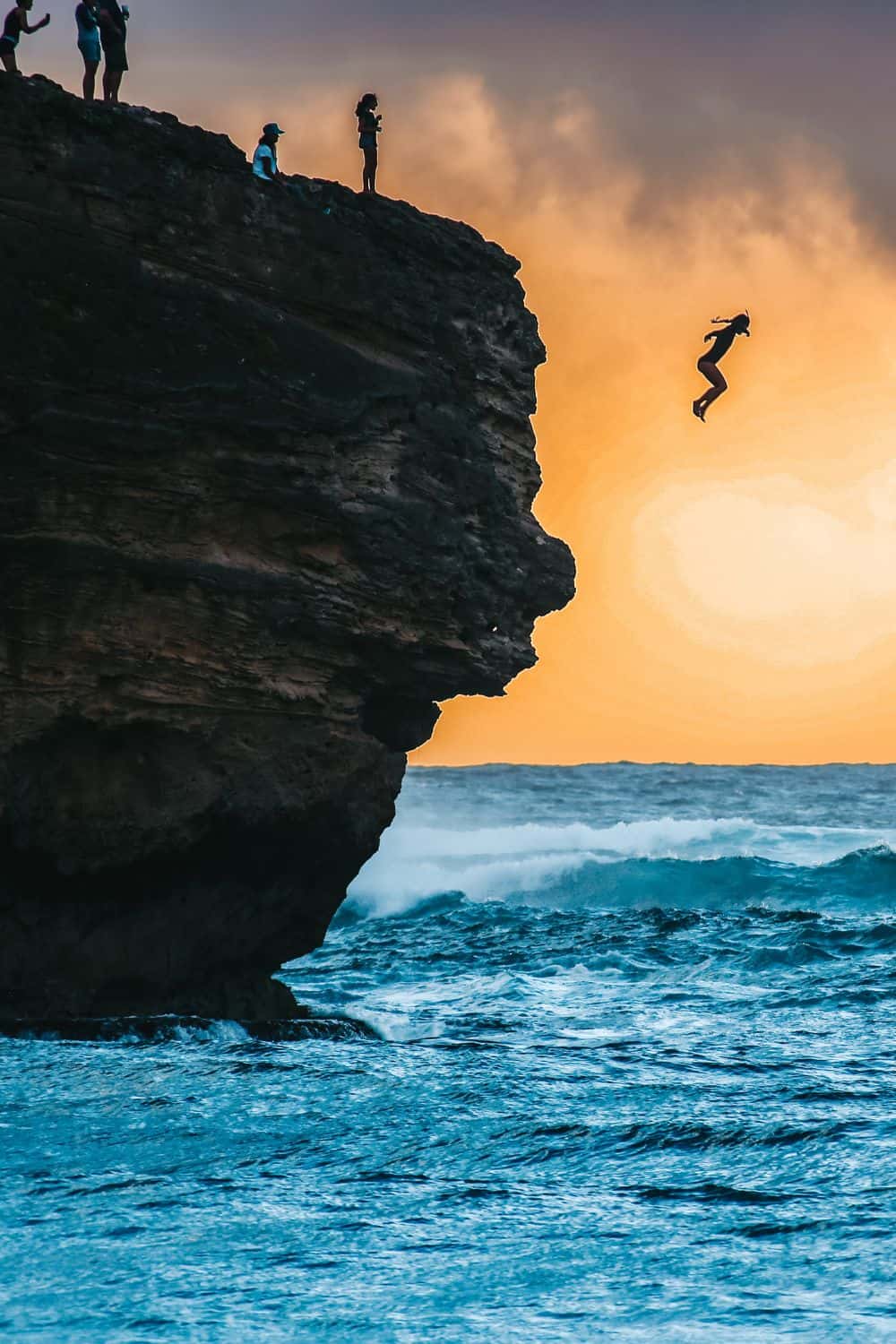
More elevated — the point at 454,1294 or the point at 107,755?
the point at 107,755

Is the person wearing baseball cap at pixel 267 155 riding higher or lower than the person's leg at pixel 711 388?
higher

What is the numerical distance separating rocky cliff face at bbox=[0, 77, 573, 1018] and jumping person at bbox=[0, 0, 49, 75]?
76 centimetres

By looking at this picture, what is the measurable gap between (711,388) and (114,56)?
657cm

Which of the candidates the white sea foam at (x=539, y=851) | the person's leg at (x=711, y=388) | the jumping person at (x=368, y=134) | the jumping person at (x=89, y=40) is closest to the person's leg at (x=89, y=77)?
the jumping person at (x=89, y=40)

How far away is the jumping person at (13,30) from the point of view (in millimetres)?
11438

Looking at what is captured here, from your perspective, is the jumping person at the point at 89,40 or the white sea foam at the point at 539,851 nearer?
the jumping person at the point at 89,40

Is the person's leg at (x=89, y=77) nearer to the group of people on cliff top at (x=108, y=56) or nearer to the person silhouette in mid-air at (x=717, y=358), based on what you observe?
the group of people on cliff top at (x=108, y=56)

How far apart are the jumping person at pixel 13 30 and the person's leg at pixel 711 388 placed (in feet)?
22.7

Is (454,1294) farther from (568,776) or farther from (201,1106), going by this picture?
(568,776)

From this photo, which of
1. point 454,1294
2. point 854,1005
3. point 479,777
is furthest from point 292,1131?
point 479,777

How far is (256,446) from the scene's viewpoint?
12.2 meters

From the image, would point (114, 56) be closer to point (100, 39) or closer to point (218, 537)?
point (100, 39)

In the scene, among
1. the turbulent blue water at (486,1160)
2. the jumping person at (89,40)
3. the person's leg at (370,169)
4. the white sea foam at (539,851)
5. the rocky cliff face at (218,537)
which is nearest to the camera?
the turbulent blue water at (486,1160)

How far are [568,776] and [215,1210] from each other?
68.1 metres
